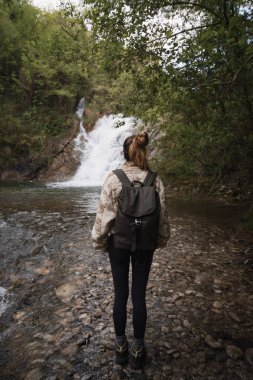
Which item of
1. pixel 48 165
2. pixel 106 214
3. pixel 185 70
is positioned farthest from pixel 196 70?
pixel 48 165

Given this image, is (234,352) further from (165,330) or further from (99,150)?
(99,150)

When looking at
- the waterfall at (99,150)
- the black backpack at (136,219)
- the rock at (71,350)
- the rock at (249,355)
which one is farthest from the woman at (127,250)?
the waterfall at (99,150)

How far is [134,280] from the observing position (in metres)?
3.04

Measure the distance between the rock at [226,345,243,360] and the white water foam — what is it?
21.2 m

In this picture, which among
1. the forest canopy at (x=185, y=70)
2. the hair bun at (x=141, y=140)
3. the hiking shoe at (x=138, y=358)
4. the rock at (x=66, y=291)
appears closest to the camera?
the hair bun at (x=141, y=140)

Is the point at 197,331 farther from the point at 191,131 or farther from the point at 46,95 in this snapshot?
the point at 46,95

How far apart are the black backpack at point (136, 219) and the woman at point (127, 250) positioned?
0.13m

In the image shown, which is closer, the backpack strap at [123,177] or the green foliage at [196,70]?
the backpack strap at [123,177]

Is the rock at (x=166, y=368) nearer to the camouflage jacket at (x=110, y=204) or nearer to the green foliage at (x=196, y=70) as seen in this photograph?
the camouflage jacket at (x=110, y=204)

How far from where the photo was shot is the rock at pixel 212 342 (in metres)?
3.44

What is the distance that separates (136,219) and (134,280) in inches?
29.1

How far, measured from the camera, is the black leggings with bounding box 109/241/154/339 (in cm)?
292

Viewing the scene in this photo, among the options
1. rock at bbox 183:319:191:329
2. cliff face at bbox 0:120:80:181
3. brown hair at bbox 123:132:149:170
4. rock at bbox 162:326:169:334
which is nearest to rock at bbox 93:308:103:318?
rock at bbox 162:326:169:334

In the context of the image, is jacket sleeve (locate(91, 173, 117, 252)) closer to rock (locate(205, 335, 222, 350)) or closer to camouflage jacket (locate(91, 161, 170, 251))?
camouflage jacket (locate(91, 161, 170, 251))
